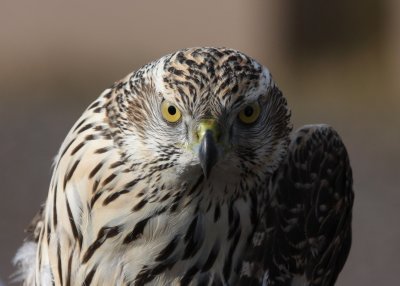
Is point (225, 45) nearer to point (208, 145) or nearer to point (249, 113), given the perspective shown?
point (249, 113)

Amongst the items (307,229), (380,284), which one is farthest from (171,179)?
(380,284)

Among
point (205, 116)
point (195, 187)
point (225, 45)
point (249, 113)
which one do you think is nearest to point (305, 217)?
point (195, 187)

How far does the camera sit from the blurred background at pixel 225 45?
1056 cm

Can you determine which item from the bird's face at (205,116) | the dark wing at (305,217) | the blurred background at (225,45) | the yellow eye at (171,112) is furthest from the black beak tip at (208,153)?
the blurred background at (225,45)

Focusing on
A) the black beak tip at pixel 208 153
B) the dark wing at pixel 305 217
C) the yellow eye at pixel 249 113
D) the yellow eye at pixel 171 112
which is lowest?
the dark wing at pixel 305 217

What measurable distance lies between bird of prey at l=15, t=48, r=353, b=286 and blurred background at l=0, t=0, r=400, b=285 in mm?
5087

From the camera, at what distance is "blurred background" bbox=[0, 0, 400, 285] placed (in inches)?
416

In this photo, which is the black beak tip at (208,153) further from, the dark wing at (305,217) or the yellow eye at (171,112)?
the dark wing at (305,217)

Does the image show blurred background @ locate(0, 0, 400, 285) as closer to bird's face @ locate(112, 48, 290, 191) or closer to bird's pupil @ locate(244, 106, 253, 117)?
bird's face @ locate(112, 48, 290, 191)

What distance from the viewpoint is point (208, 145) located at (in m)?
3.94

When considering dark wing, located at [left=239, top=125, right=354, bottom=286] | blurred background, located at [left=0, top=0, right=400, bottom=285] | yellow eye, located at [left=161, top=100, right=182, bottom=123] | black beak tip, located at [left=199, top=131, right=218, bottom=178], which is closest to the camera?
Result: black beak tip, located at [left=199, top=131, right=218, bottom=178]

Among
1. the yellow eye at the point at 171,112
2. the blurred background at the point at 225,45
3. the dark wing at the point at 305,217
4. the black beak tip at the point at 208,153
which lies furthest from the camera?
the blurred background at the point at 225,45

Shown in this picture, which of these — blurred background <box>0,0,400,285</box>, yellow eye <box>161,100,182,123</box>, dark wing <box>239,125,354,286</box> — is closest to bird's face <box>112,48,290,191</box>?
yellow eye <box>161,100,182,123</box>

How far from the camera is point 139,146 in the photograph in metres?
4.26
